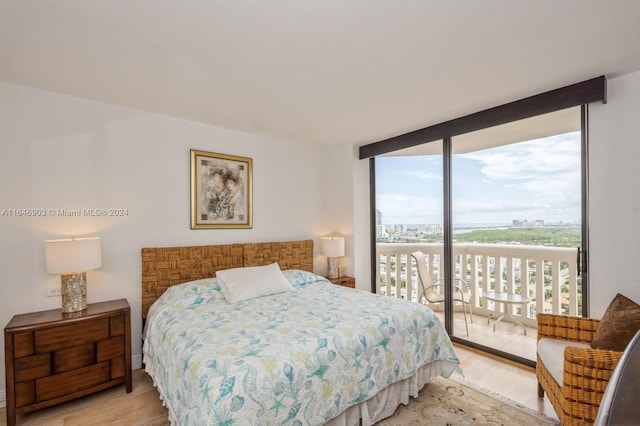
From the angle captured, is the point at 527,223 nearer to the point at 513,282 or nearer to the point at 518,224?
the point at 518,224

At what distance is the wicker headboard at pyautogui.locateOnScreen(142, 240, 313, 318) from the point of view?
3.00m

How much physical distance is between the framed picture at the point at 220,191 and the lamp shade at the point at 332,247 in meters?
1.01

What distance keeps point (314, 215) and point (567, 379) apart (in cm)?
320

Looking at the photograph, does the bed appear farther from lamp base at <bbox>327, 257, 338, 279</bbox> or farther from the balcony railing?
the balcony railing

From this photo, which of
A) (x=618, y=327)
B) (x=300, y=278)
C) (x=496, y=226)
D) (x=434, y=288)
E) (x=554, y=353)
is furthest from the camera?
(x=434, y=288)

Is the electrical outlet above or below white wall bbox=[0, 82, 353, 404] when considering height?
below

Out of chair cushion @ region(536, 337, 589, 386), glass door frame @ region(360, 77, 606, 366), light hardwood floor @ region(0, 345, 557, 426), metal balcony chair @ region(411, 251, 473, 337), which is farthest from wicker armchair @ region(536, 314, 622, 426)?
metal balcony chair @ region(411, 251, 473, 337)

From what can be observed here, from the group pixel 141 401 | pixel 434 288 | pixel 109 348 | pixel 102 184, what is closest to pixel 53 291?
pixel 109 348

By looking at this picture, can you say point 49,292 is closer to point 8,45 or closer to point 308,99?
point 8,45

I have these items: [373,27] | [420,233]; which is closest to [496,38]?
[373,27]

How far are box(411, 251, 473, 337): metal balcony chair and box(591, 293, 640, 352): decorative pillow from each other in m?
1.47

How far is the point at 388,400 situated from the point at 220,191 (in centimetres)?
263

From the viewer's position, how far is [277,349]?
5.74ft

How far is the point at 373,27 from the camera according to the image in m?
1.74
